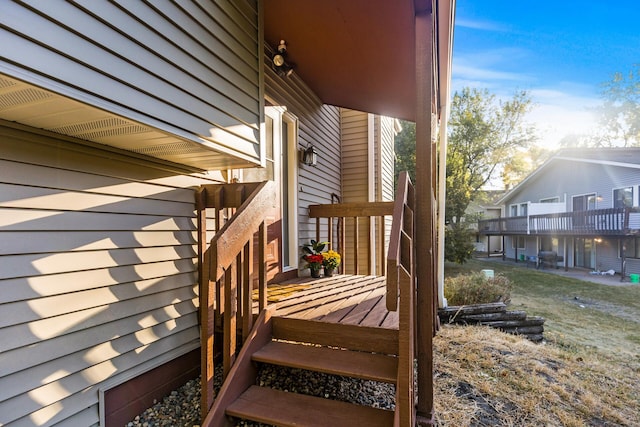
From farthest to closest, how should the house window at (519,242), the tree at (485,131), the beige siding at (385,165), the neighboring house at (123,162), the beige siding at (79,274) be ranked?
the house window at (519,242) → the tree at (485,131) → the beige siding at (385,165) → the beige siding at (79,274) → the neighboring house at (123,162)

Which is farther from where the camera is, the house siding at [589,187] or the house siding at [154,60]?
the house siding at [589,187]

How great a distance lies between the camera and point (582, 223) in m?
11.7

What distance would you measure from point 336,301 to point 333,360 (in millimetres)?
858

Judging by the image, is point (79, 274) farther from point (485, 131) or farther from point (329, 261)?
point (485, 131)

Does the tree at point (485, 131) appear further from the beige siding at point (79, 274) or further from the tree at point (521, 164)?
the beige siding at point (79, 274)

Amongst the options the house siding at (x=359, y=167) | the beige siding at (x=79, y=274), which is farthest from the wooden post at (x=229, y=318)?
the house siding at (x=359, y=167)

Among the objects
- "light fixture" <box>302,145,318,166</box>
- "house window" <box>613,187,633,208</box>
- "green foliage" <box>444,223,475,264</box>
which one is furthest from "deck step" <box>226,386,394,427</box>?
"house window" <box>613,187,633,208</box>

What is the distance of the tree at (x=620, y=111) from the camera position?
19.8m

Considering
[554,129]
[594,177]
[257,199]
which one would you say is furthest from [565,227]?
[257,199]

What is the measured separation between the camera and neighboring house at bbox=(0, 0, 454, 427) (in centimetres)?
140

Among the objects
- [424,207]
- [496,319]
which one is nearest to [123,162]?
[424,207]

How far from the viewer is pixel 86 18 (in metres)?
1.37

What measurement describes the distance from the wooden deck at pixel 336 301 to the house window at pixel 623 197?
41.3ft

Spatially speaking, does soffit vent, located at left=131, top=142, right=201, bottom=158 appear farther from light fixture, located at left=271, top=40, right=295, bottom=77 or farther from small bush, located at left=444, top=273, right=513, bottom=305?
small bush, located at left=444, top=273, right=513, bottom=305
